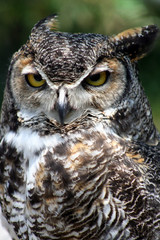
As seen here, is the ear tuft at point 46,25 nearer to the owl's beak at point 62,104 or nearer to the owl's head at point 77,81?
the owl's head at point 77,81

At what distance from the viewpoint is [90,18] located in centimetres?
373

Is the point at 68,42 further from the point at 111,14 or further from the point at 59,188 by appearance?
the point at 111,14

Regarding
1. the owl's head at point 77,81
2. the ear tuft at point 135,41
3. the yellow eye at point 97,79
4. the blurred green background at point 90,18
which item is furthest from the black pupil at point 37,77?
the blurred green background at point 90,18

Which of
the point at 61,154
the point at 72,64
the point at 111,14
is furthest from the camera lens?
the point at 111,14

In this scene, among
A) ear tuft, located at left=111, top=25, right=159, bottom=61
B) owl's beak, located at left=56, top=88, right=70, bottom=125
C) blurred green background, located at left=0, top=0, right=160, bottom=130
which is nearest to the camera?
owl's beak, located at left=56, top=88, right=70, bottom=125

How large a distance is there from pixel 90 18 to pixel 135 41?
2.04m

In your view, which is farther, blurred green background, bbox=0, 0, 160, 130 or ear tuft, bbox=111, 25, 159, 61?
blurred green background, bbox=0, 0, 160, 130

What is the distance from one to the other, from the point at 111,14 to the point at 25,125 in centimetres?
219

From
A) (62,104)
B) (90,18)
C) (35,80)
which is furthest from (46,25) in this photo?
(90,18)

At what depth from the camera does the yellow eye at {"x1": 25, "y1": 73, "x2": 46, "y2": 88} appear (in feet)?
5.28

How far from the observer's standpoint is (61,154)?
1.67 meters

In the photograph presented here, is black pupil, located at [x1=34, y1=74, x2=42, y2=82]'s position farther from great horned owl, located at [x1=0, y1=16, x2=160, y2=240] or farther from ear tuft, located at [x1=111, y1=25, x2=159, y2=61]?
ear tuft, located at [x1=111, y1=25, x2=159, y2=61]


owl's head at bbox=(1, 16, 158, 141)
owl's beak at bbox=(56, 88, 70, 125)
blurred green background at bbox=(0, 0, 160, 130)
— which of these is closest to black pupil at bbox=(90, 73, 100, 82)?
owl's head at bbox=(1, 16, 158, 141)

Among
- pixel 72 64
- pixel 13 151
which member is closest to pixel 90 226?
pixel 13 151
